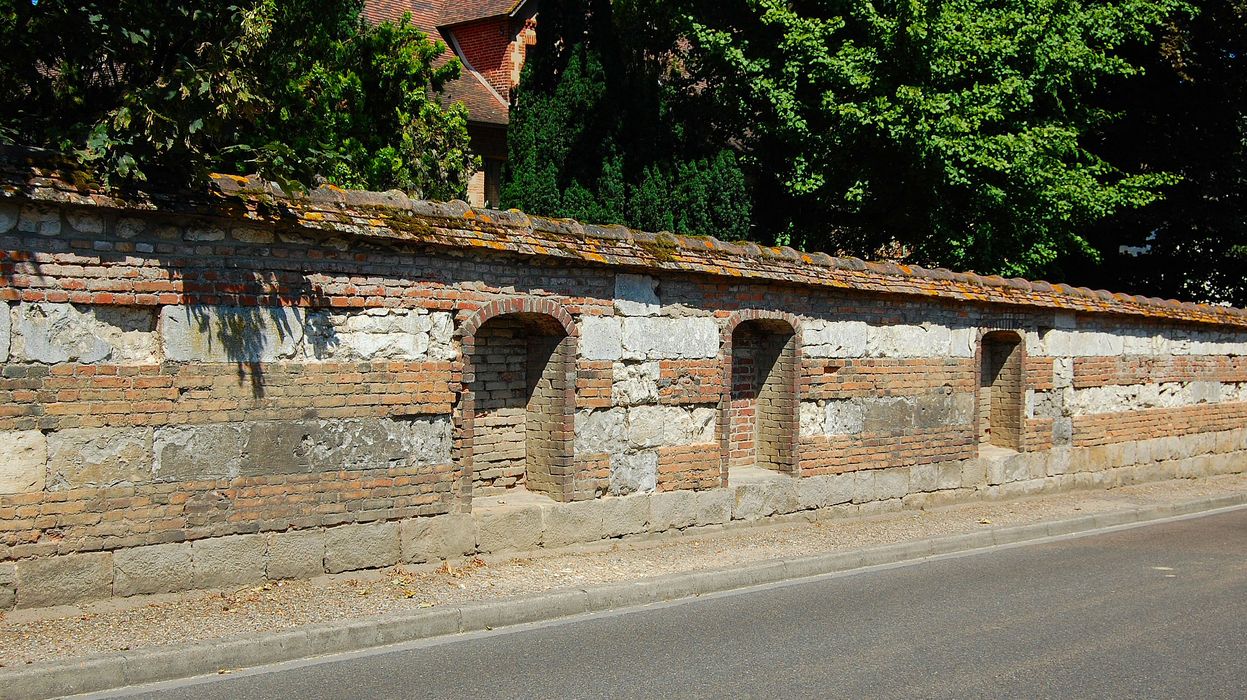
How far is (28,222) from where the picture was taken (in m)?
7.19

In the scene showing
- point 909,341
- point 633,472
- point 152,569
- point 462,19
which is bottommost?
point 152,569

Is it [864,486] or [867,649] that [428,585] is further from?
[864,486]

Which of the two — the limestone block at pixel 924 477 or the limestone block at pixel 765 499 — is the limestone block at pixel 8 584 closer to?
the limestone block at pixel 765 499

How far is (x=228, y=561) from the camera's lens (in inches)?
322

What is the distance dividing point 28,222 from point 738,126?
13.1 metres

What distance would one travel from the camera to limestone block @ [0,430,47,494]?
7.21m

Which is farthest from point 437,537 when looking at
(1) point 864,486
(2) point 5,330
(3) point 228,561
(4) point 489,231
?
(1) point 864,486

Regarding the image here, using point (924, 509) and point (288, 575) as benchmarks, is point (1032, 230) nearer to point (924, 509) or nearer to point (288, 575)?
point (924, 509)

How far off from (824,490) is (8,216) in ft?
28.8

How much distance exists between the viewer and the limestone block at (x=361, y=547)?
8.75m

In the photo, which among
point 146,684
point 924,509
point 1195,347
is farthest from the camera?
point 1195,347

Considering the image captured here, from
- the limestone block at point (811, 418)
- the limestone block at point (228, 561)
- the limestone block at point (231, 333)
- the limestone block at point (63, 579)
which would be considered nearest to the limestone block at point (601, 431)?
the limestone block at point (811, 418)

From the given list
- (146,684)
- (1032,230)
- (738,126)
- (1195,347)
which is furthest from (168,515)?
(1195,347)

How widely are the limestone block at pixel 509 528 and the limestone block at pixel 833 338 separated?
3951mm
